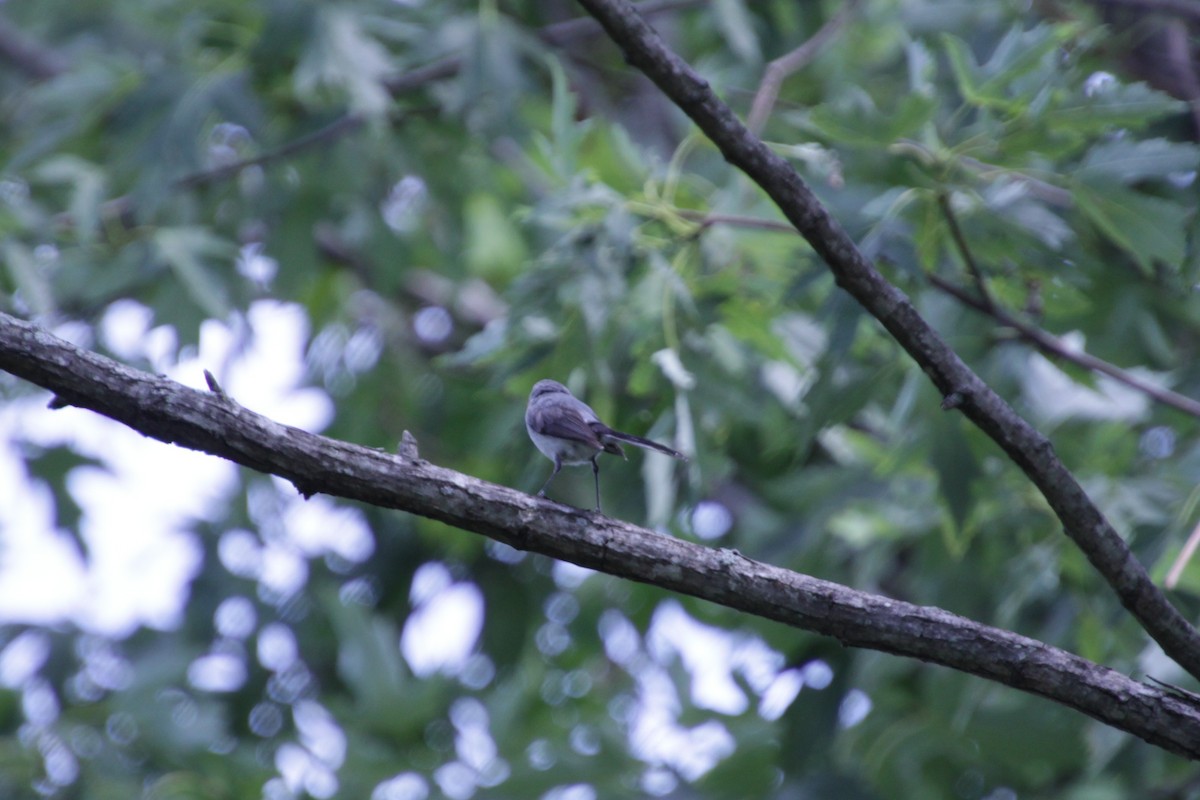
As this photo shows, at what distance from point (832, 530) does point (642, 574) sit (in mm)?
2489

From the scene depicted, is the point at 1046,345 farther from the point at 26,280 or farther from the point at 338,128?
the point at 26,280

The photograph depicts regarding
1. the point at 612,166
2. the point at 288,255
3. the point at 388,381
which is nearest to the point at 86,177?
the point at 288,255

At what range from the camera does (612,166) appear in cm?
610

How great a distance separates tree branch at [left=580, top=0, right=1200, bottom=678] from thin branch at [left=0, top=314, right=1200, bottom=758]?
396mm

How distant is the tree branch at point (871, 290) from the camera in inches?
120

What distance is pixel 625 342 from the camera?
439cm

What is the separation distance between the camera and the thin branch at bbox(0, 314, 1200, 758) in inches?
104

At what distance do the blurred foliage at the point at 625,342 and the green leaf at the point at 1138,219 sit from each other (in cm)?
1

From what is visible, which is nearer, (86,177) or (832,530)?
(832,530)

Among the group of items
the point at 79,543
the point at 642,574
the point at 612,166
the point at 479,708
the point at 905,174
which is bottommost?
the point at 79,543

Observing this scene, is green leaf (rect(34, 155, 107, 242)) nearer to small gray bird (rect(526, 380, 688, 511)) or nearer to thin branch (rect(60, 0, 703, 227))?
thin branch (rect(60, 0, 703, 227))

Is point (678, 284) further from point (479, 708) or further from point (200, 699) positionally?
point (200, 699)

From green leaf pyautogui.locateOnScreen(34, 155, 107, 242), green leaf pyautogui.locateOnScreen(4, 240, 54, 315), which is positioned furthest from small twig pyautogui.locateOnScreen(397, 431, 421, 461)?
green leaf pyautogui.locateOnScreen(34, 155, 107, 242)

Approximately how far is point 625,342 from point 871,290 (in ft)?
4.72
